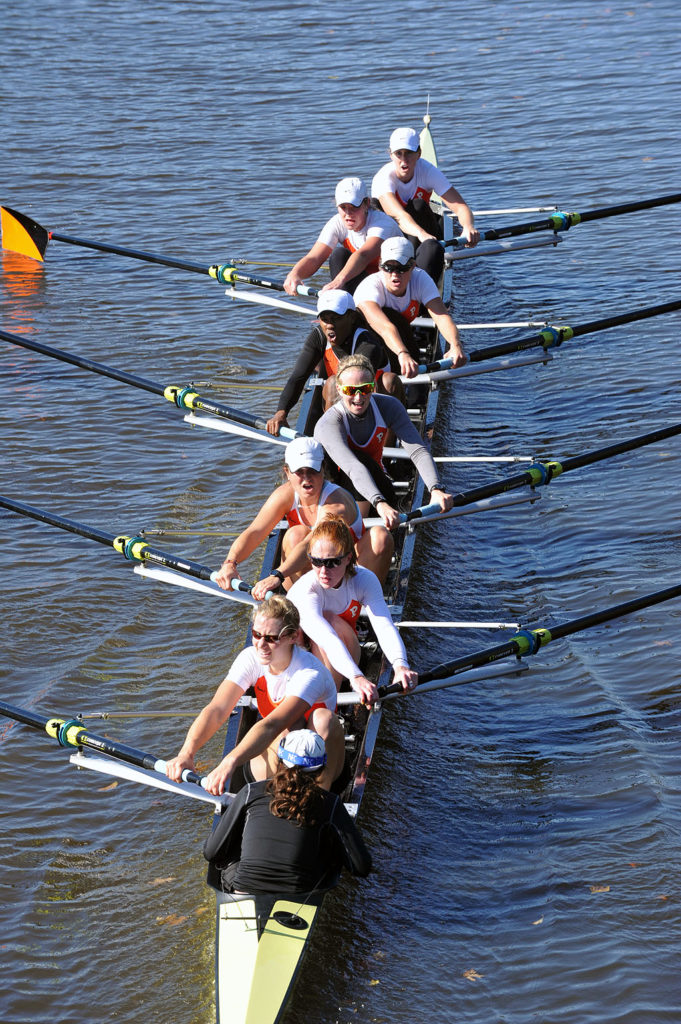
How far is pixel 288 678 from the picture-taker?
5828 millimetres

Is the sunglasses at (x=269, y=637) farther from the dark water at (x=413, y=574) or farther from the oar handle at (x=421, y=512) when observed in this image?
the oar handle at (x=421, y=512)

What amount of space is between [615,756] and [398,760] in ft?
4.04

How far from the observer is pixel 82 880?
618 cm

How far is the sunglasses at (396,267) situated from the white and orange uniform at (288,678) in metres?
3.85

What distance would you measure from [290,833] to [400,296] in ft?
16.7

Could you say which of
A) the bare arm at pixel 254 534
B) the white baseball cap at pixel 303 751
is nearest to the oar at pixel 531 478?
the bare arm at pixel 254 534

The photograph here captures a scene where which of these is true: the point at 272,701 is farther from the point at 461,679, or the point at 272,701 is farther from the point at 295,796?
the point at 461,679

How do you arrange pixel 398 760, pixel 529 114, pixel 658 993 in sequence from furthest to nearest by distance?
pixel 529 114 < pixel 398 760 < pixel 658 993

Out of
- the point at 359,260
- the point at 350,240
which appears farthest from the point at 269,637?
the point at 350,240

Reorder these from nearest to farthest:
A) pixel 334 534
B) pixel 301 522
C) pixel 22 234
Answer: pixel 334 534
pixel 301 522
pixel 22 234

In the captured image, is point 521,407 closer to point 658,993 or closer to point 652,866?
point 652,866

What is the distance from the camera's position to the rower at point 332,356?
8.21m

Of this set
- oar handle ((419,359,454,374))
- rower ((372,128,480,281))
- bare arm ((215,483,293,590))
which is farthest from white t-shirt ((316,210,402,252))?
bare arm ((215,483,293,590))

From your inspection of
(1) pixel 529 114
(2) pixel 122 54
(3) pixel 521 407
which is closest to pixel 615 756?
(3) pixel 521 407
